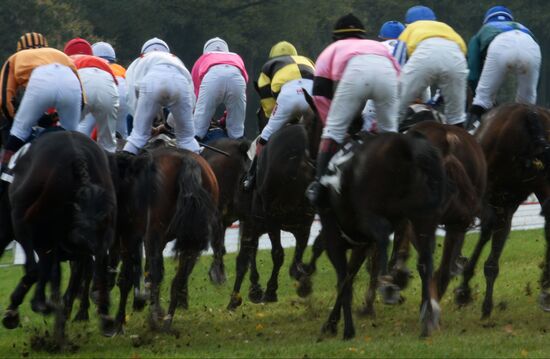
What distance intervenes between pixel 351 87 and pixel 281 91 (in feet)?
11.1

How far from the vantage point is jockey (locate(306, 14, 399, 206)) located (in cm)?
1187

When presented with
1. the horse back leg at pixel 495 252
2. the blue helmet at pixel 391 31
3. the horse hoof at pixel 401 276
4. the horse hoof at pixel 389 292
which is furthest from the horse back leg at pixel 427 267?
the blue helmet at pixel 391 31

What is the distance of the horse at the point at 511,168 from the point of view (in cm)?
1341

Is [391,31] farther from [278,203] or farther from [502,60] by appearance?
[278,203]

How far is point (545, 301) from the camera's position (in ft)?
44.0

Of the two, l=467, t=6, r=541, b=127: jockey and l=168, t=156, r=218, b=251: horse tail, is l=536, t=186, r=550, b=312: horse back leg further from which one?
l=168, t=156, r=218, b=251: horse tail

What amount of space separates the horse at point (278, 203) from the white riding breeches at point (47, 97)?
2427 mm

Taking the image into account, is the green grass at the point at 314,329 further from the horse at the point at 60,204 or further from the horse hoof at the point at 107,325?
the horse at the point at 60,204

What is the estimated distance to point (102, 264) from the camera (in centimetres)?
1183

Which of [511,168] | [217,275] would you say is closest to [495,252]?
[511,168]

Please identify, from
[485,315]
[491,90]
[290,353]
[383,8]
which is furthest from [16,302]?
[383,8]

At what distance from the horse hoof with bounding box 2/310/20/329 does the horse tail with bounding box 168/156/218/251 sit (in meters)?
1.62

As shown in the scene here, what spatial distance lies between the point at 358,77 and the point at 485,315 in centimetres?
299

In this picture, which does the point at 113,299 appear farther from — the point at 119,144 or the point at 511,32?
the point at 511,32
